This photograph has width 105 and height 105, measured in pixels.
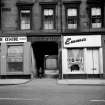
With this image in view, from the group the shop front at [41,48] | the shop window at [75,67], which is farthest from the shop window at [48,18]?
the shop window at [75,67]

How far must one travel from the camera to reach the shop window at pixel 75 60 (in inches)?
961

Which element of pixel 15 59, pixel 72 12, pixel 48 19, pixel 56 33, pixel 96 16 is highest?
pixel 72 12

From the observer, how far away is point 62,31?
24.3m

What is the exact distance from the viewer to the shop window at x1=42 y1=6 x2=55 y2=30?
80.8 ft

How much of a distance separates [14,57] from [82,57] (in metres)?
6.00

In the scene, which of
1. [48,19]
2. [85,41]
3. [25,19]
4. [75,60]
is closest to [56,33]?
[48,19]

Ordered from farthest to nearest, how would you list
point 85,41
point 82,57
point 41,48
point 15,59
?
point 41,48
point 15,59
point 82,57
point 85,41

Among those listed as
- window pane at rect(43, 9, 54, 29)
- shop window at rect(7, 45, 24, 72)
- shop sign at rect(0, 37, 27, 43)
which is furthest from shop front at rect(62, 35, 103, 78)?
shop window at rect(7, 45, 24, 72)

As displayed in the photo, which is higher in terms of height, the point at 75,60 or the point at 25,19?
the point at 25,19

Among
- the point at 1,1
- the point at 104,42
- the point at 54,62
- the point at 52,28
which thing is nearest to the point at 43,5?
the point at 52,28

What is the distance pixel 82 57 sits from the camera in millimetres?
24422

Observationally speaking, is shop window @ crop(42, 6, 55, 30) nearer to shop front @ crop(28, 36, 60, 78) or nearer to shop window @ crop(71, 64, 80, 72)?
shop front @ crop(28, 36, 60, 78)

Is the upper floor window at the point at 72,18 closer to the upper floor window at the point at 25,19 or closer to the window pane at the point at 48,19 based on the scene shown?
the window pane at the point at 48,19

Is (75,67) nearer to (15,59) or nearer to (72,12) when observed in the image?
(72,12)
